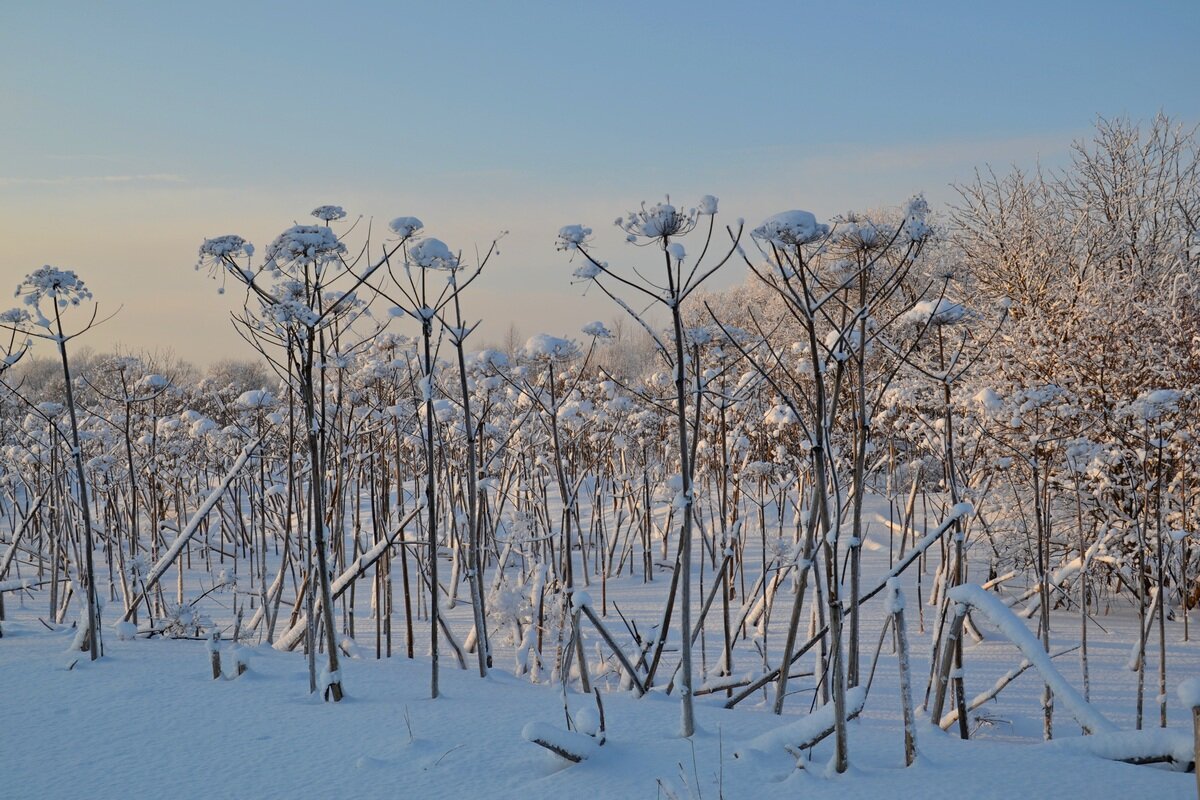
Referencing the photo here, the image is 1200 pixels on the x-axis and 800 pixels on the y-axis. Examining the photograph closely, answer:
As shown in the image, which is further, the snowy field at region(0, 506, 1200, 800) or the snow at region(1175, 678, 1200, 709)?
the snowy field at region(0, 506, 1200, 800)

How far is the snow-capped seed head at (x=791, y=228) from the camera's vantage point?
225 centimetres

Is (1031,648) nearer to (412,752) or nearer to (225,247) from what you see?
(412,752)

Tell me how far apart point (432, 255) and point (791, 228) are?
4.35ft

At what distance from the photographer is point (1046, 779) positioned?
82.2 inches

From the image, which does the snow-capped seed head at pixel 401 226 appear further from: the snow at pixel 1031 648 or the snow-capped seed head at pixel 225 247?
the snow at pixel 1031 648

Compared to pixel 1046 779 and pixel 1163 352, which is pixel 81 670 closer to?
pixel 1046 779

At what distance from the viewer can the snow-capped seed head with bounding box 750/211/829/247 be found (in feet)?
7.39

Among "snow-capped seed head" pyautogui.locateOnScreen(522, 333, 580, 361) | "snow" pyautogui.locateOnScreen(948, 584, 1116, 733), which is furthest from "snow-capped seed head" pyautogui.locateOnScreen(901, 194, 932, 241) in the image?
"snow-capped seed head" pyautogui.locateOnScreen(522, 333, 580, 361)

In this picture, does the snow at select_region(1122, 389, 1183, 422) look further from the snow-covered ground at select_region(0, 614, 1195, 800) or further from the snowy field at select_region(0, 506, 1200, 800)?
the snow-covered ground at select_region(0, 614, 1195, 800)

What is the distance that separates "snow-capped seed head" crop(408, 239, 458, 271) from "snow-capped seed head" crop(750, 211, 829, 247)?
4.03 ft

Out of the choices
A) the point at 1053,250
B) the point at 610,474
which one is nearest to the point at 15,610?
the point at 610,474

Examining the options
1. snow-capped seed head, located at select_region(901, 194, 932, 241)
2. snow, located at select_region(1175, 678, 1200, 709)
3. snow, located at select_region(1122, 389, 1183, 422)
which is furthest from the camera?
snow, located at select_region(1122, 389, 1183, 422)

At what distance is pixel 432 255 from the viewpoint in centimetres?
302

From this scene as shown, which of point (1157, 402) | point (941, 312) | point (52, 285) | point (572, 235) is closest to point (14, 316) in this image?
point (52, 285)
